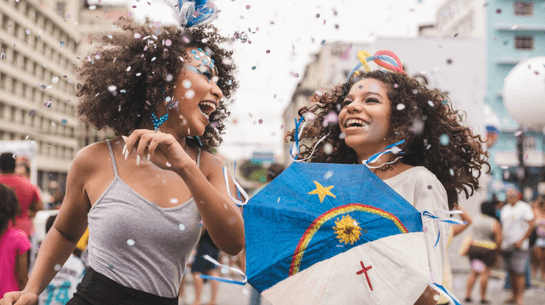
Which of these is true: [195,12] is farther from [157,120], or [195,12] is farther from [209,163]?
[209,163]

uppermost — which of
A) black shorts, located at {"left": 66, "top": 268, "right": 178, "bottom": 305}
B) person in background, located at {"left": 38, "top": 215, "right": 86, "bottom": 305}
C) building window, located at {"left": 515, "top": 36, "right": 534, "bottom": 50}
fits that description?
building window, located at {"left": 515, "top": 36, "right": 534, "bottom": 50}

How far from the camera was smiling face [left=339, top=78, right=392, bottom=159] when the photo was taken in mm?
2170

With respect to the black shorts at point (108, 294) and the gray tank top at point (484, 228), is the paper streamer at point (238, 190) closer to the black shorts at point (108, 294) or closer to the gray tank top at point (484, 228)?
the black shorts at point (108, 294)

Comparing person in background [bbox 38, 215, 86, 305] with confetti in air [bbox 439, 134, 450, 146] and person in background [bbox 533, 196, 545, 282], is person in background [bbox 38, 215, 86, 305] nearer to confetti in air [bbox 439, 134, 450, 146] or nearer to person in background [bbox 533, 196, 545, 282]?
confetti in air [bbox 439, 134, 450, 146]

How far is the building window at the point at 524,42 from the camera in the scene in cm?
3716

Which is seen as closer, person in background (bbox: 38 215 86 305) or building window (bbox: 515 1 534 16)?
person in background (bbox: 38 215 86 305)

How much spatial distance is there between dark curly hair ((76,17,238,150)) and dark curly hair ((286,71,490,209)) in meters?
0.68

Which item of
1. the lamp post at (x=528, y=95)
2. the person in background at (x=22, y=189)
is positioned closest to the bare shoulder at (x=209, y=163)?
the person in background at (x=22, y=189)

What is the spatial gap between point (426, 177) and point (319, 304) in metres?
0.68

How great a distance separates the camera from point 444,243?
2.06 meters

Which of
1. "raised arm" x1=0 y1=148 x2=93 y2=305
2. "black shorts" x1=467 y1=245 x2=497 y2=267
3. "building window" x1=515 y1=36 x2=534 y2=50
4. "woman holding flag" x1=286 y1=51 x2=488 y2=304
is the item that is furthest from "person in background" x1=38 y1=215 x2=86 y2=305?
"building window" x1=515 y1=36 x2=534 y2=50

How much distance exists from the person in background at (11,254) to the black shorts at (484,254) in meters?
6.63

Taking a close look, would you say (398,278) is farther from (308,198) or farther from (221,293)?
(221,293)

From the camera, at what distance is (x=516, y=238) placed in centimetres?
835
